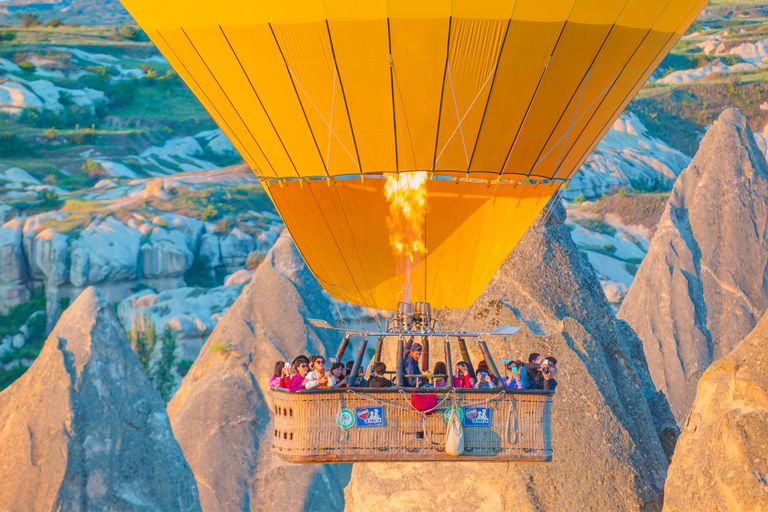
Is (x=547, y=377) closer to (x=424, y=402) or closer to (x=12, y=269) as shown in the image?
(x=424, y=402)

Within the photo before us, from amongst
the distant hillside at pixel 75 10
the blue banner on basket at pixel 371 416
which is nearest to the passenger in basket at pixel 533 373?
the blue banner on basket at pixel 371 416

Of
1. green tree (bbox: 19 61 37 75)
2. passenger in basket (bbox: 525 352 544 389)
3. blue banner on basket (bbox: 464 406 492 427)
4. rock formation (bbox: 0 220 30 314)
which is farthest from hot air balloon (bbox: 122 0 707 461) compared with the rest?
green tree (bbox: 19 61 37 75)

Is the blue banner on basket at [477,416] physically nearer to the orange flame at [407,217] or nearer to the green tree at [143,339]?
the orange flame at [407,217]

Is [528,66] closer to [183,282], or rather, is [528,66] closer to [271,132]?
[271,132]

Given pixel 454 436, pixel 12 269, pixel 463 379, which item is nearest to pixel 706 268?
pixel 463 379

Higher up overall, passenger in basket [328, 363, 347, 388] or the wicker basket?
passenger in basket [328, 363, 347, 388]

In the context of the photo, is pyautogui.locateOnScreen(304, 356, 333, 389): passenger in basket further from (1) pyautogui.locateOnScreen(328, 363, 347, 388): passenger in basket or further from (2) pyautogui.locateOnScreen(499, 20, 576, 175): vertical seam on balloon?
(2) pyautogui.locateOnScreen(499, 20, 576, 175): vertical seam on balloon
